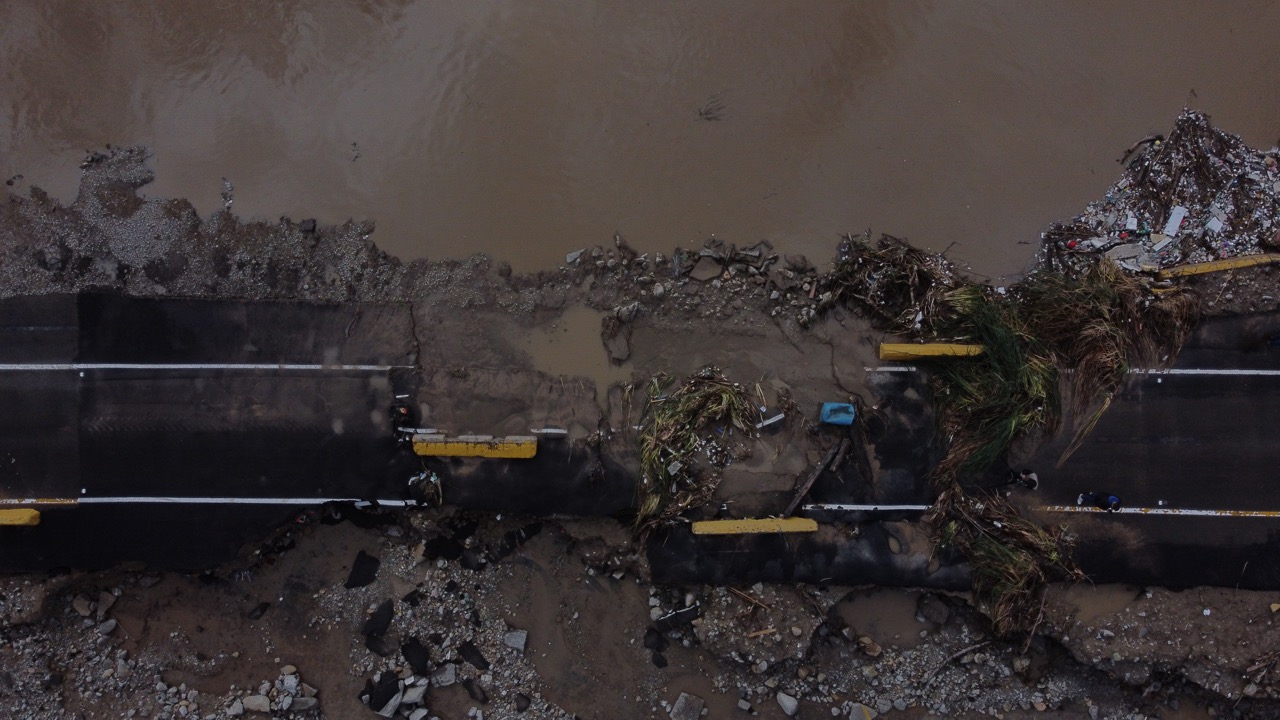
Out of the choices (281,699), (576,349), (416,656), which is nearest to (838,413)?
(576,349)

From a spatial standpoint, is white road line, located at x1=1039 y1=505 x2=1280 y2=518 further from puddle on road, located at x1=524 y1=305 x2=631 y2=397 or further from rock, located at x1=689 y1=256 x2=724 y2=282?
puddle on road, located at x1=524 y1=305 x2=631 y2=397

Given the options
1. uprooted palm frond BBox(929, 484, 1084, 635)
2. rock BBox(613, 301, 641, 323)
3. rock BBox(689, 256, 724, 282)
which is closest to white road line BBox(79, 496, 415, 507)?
rock BBox(613, 301, 641, 323)

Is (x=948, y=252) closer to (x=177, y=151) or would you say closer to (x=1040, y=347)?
(x=1040, y=347)

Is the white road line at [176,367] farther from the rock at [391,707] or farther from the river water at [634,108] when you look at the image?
the rock at [391,707]

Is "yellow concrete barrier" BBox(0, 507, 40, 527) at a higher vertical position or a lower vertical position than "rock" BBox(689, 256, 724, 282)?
lower

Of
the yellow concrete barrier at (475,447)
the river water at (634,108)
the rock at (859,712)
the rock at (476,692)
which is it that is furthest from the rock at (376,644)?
the rock at (859,712)
